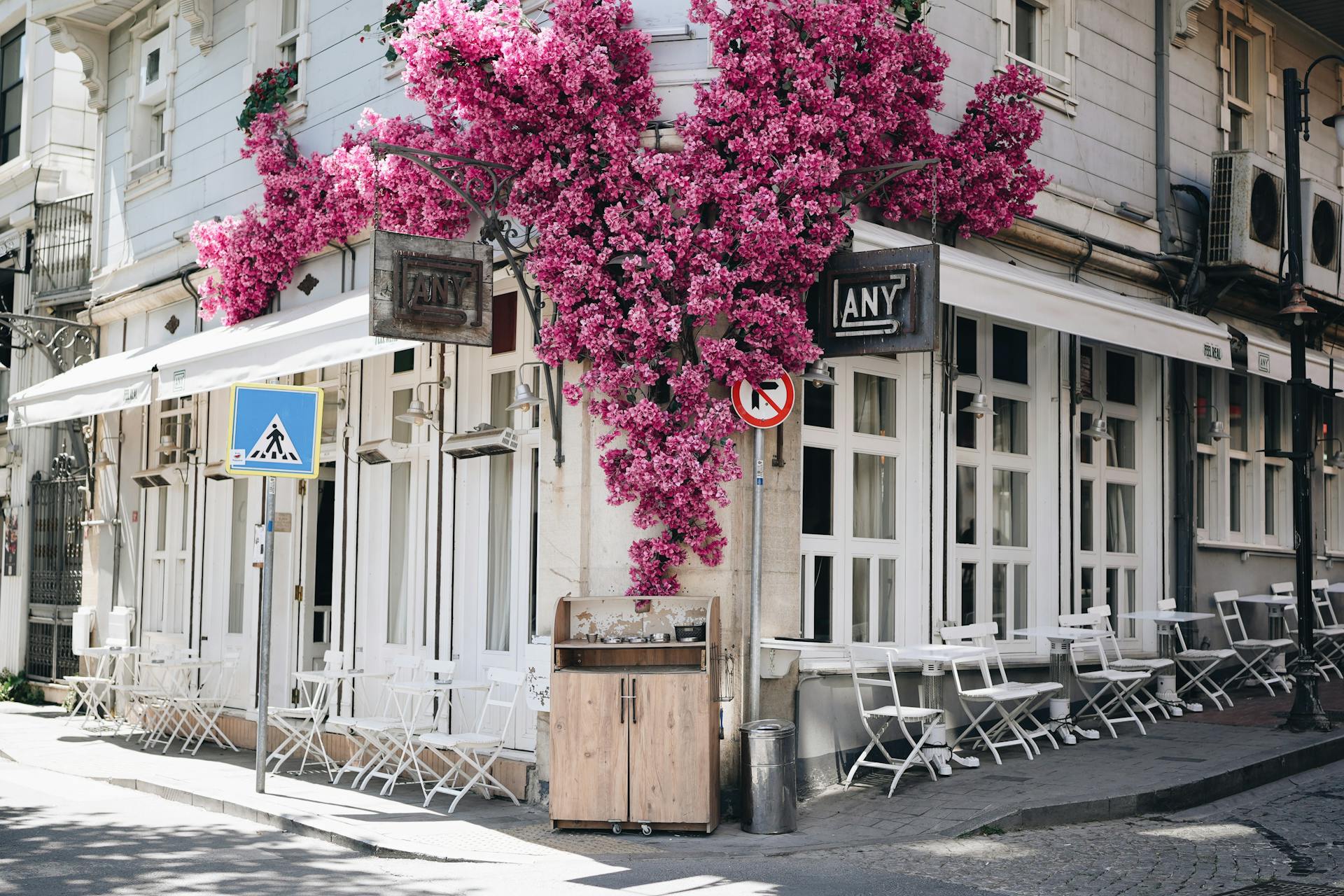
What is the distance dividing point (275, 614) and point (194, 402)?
8.67 ft

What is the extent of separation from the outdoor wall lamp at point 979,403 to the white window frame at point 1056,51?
246 cm

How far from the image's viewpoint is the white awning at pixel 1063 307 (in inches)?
372

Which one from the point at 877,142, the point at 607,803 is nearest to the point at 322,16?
the point at 877,142

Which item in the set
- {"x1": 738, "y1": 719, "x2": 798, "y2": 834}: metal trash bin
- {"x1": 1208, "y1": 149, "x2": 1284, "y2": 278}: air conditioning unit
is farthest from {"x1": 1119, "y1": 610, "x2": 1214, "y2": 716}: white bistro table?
{"x1": 738, "y1": 719, "x2": 798, "y2": 834}: metal trash bin

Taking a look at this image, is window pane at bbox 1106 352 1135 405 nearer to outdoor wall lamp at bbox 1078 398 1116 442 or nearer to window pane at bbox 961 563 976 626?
outdoor wall lamp at bbox 1078 398 1116 442

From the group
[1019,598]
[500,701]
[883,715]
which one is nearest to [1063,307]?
[1019,598]

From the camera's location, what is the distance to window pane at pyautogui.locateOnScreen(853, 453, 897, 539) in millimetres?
10547

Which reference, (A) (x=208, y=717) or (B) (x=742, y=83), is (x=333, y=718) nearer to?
(A) (x=208, y=717)

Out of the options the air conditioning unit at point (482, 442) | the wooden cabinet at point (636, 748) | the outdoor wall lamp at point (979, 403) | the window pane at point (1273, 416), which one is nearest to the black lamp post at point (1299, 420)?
the outdoor wall lamp at point (979, 403)

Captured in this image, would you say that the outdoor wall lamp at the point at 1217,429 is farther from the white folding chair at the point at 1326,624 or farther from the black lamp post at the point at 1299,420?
the black lamp post at the point at 1299,420

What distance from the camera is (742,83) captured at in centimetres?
914

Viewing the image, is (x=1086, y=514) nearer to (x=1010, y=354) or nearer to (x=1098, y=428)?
(x=1098, y=428)

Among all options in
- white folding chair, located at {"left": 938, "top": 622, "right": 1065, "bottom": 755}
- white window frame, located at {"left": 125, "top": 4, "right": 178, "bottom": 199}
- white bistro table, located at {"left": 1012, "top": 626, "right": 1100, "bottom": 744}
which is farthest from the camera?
white window frame, located at {"left": 125, "top": 4, "right": 178, "bottom": 199}

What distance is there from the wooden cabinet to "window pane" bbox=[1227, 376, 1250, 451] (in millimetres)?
8350
